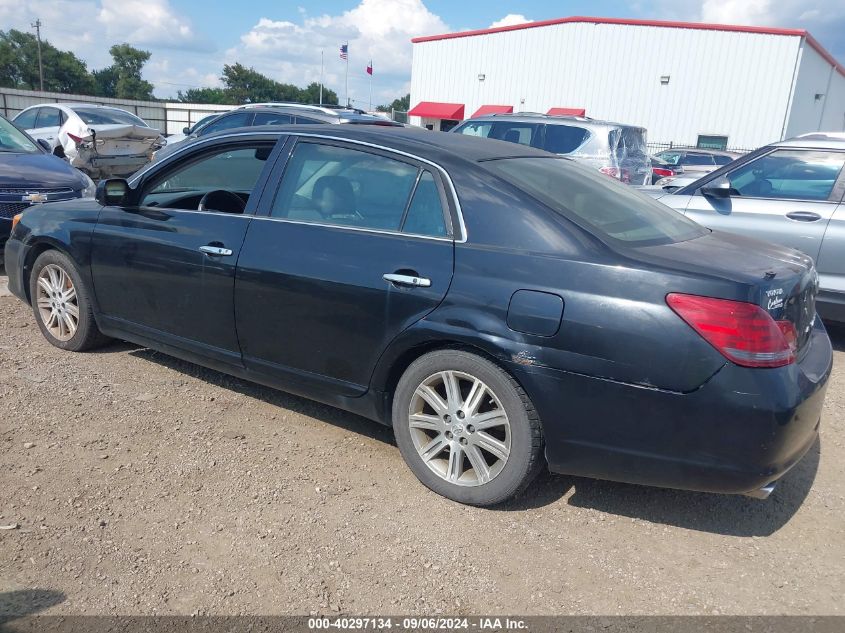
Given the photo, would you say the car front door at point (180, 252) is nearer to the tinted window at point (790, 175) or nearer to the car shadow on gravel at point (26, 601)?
the car shadow on gravel at point (26, 601)

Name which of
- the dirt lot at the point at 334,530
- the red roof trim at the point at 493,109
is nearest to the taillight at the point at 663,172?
the dirt lot at the point at 334,530

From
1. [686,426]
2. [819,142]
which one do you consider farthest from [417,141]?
[819,142]

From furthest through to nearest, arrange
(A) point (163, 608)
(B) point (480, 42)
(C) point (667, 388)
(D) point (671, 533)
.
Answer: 1. (B) point (480, 42)
2. (D) point (671, 533)
3. (C) point (667, 388)
4. (A) point (163, 608)

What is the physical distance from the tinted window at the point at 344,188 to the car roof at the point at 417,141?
8cm

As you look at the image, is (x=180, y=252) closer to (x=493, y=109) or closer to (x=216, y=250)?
(x=216, y=250)

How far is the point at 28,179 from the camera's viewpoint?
743cm

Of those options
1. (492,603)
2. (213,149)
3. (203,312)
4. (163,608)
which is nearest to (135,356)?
(203,312)

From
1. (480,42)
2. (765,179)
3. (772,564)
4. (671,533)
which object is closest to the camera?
(772,564)

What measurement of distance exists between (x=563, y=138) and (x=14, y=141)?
748 cm

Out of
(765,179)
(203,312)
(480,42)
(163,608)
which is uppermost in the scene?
(480,42)

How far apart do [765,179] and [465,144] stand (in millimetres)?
3601

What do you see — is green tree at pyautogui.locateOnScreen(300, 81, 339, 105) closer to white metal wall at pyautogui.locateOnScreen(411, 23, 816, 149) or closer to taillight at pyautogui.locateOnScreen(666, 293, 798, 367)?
white metal wall at pyautogui.locateOnScreen(411, 23, 816, 149)

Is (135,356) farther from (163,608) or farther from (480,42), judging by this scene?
(480,42)

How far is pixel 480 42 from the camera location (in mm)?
36281
